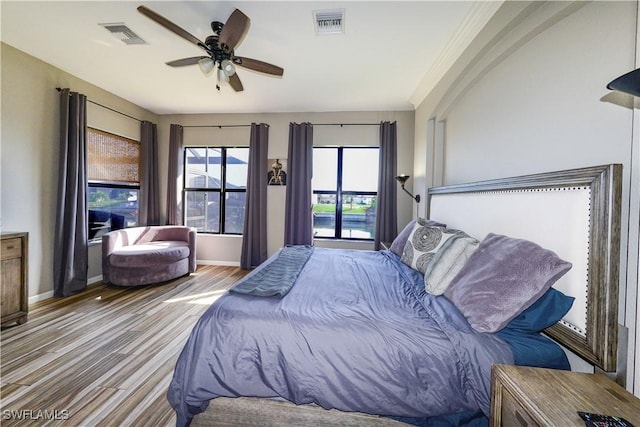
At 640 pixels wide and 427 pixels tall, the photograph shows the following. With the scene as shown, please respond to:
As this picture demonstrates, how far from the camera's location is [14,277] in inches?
91.0

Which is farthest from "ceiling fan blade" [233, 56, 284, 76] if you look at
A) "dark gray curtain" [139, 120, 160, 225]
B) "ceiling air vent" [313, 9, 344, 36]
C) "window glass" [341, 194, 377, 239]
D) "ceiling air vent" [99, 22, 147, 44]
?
"dark gray curtain" [139, 120, 160, 225]

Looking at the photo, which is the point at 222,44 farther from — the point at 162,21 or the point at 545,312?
the point at 545,312

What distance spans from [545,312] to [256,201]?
3.93 meters

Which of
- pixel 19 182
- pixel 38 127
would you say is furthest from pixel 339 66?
pixel 19 182

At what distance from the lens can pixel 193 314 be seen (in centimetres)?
268

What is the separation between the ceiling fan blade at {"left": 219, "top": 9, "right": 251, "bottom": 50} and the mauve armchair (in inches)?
113

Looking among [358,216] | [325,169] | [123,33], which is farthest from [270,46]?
[358,216]

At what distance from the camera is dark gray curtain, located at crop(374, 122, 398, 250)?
160 inches

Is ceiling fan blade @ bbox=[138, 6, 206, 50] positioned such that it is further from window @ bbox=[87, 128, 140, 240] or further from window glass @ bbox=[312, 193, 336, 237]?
window glass @ bbox=[312, 193, 336, 237]

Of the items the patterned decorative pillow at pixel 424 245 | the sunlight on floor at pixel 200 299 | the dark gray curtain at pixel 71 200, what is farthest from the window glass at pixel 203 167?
the patterned decorative pillow at pixel 424 245

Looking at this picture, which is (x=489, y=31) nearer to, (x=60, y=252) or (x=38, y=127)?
(x=38, y=127)

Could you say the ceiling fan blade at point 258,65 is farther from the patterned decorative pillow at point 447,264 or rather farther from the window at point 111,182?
the window at point 111,182

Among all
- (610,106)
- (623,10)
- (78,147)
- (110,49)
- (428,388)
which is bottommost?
(428,388)

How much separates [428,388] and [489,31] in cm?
249
